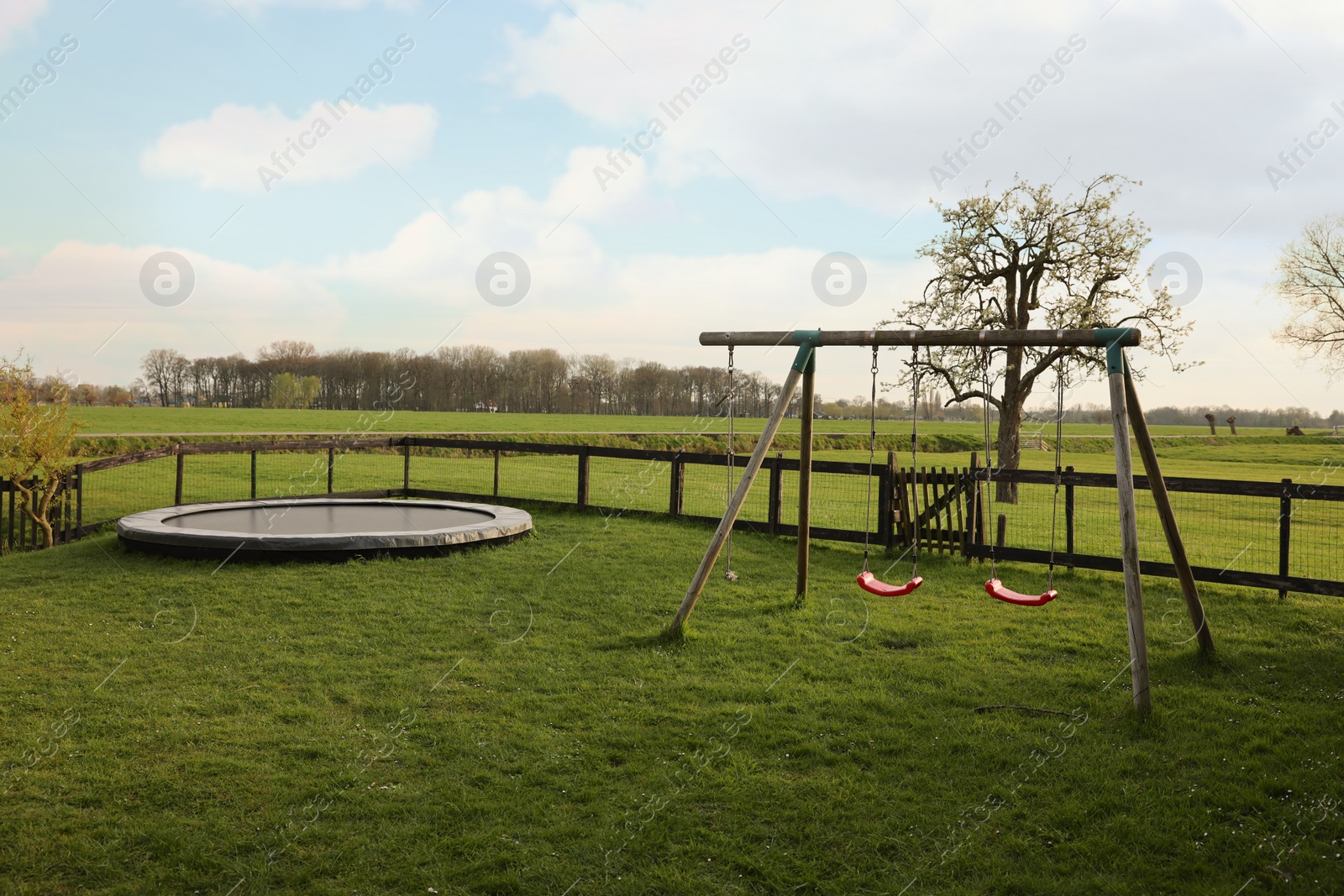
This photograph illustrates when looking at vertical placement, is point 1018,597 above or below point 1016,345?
below

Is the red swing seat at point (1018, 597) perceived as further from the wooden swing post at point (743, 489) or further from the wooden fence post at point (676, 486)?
the wooden fence post at point (676, 486)

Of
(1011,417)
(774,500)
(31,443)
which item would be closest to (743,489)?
(774,500)

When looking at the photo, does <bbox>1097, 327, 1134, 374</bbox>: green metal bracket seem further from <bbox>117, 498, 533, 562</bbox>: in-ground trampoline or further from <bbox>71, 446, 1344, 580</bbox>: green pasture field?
<bbox>117, 498, 533, 562</bbox>: in-ground trampoline

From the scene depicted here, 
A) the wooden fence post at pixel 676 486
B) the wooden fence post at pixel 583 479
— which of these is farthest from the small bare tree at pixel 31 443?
the wooden fence post at pixel 676 486

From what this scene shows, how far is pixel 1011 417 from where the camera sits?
2059cm

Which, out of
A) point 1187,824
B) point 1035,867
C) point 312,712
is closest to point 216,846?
point 312,712

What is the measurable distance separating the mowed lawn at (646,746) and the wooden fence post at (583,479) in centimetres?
531

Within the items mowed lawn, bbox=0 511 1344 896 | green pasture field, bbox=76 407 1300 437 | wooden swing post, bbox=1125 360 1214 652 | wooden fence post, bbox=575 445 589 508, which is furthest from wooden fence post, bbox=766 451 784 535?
green pasture field, bbox=76 407 1300 437

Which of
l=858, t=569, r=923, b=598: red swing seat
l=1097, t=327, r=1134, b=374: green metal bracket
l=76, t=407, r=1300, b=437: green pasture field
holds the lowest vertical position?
l=858, t=569, r=923, b=598: red swing seat

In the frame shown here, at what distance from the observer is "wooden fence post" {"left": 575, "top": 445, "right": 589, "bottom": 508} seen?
13766mm

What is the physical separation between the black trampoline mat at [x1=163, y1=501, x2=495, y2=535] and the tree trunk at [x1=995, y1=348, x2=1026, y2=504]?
13.7 meters

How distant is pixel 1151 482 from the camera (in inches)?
258

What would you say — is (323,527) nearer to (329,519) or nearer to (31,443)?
(329,519)

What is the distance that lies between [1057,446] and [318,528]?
8946mm
